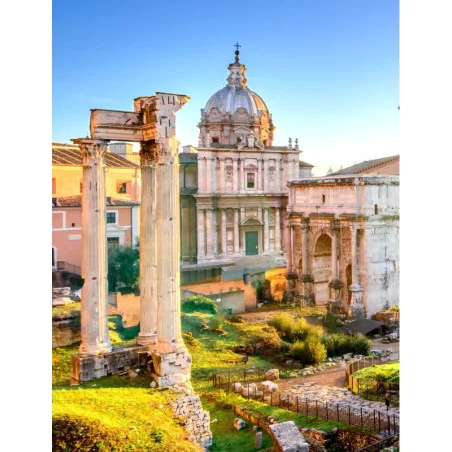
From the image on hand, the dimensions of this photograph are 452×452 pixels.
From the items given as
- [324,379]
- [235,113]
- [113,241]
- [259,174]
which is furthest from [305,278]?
[113,241]

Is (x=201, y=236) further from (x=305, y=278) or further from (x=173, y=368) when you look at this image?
(x=173, y=368)

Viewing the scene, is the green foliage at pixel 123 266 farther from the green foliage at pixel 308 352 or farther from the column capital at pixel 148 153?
the green foliage at pixel 308 352

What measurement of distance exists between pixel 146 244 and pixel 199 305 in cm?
122

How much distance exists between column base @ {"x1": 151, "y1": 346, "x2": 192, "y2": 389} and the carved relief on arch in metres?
2.82

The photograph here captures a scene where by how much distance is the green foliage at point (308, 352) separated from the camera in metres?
6.20

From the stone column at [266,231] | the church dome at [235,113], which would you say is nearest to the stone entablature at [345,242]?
the stone column at [266,231]

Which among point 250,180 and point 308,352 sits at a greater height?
point 250,180

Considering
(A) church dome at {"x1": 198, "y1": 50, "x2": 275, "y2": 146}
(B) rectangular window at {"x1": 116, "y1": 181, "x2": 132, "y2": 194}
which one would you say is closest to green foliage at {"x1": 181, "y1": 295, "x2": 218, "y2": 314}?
(B) rectangular window at {"x1": 116, "y1": 181, "x2": 132, "y2": 194}

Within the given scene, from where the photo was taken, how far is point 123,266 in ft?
23.7
